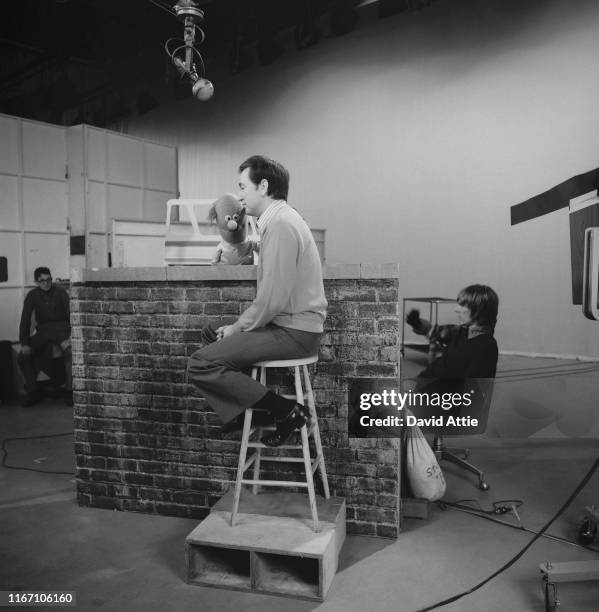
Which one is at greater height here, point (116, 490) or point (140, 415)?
point (140, 415)

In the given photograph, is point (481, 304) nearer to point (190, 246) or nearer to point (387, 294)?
point (387, 294)

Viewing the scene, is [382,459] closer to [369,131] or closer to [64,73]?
[369,131]

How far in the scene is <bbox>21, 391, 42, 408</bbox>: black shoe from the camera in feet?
16.9

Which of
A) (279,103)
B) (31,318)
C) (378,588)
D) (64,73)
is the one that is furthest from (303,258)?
(64,73)

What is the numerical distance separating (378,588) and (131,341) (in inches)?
61.0

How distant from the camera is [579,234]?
21.0 ft

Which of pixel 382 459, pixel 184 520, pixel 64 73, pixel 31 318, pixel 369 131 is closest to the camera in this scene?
pixel 382 459

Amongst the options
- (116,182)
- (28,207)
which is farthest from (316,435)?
(116,182)

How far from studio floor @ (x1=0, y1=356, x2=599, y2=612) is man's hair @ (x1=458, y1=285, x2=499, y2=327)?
0.91 m

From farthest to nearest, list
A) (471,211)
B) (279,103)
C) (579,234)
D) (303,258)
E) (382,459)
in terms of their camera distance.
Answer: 1. (279,103)
2. (471,211)
3. (579,234)
4. (382,459)
5. (303,258)

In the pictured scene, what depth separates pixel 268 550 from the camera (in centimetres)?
205

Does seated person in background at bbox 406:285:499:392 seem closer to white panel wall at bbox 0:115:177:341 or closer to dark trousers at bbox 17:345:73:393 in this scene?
dark trousers at bbox 17:345:73:393

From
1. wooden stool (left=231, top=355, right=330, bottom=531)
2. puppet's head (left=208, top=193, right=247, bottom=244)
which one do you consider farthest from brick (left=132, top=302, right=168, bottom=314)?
wooden stool (left=231, top=355, right=330, bottom=531)

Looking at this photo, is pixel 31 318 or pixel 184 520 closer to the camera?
pixel 184 520
